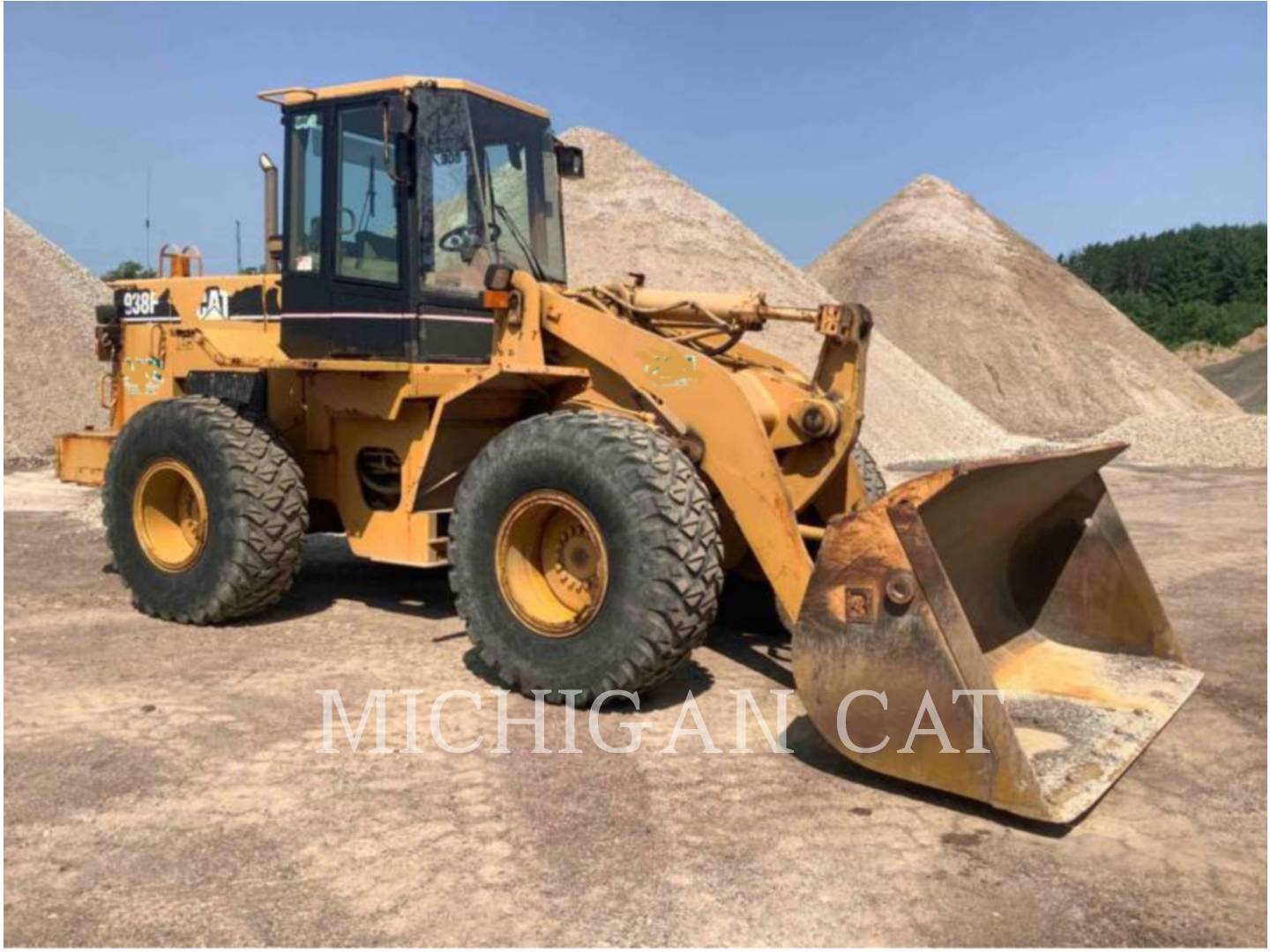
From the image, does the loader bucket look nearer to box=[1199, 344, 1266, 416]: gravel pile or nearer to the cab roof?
the cab roof

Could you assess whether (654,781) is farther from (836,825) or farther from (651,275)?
(651,275)

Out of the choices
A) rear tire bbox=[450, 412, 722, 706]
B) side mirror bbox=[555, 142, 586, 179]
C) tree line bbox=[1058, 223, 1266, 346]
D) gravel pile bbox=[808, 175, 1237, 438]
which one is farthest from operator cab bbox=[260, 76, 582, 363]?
tree line bbox=[1058, 223, 1266, 346]

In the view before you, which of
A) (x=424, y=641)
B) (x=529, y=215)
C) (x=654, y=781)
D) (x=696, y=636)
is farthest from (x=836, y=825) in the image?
(x=529, y=215)

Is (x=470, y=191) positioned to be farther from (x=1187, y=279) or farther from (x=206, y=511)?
(x=1187, y=279)

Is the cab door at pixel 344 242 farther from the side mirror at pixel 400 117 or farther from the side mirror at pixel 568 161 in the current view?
the side mirror at pixel 568 161

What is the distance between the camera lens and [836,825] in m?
3.83

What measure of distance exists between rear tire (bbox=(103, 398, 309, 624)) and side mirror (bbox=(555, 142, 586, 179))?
234 centimetres

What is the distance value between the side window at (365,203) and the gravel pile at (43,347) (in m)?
11.1

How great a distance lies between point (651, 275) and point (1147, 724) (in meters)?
18.7

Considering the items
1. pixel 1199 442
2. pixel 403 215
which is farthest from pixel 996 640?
pixel 1199 442

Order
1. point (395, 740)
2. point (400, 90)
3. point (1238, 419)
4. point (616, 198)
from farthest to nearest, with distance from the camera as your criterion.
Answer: point (616, 198), point (1238, 419), point (400, 90), point (395, 740)

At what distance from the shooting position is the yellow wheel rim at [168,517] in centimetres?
656

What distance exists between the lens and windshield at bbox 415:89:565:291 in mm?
5949

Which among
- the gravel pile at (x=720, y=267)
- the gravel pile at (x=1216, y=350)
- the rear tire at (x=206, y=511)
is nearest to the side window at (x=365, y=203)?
the rear tire at (x=206, y=511)
